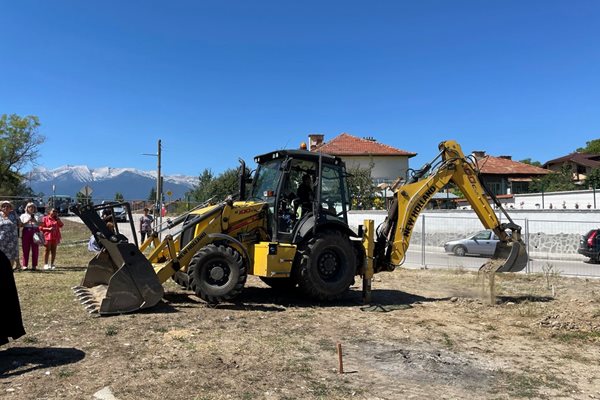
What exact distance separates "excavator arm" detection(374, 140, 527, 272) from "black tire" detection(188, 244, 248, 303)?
9.45 ft

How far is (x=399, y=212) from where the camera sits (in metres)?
Result: 9.66

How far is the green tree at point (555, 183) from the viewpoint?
39.2m

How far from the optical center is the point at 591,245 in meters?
18.3

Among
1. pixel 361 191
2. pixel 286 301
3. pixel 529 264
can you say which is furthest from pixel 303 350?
pixel 361 191

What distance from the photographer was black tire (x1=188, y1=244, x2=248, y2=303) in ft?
26.2

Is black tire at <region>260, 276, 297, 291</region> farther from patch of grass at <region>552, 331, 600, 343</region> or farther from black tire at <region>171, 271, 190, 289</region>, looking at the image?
patch of grass at <region>552, 331, 600, 343</region>

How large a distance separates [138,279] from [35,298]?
251cm

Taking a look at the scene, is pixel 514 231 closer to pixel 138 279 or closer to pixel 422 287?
pixel 422 287

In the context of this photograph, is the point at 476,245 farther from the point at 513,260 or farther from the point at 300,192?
the point at 300,192

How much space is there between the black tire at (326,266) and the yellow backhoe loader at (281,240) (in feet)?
0.06

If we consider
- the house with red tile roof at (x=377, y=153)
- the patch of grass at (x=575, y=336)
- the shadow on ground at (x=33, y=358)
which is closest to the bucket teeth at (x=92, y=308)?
the shadow on ground at (x=33, y=358)

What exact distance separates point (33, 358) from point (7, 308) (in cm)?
63

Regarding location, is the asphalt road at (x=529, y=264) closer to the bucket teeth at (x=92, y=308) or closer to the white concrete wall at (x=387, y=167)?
the bucket teeth at (x=92, y=308)

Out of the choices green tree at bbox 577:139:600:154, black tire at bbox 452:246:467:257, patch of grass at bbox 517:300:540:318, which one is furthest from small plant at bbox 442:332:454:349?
green tree at bbox 577:139:600:154
